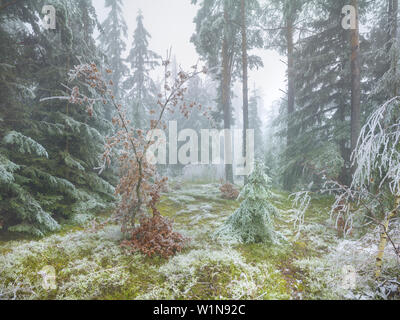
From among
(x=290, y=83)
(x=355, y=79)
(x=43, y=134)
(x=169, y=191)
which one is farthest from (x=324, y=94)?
(x=43, y=134)

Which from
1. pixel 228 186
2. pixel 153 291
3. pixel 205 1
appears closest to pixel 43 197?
pixel 153 291

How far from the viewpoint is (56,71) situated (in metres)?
6.11

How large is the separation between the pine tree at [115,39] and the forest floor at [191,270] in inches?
439

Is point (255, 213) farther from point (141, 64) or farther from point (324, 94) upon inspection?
point (141, 64)

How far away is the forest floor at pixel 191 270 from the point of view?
10.0 feet

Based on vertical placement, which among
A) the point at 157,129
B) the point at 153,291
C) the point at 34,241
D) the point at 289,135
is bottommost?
the point at 153,291

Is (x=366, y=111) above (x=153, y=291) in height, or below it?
above

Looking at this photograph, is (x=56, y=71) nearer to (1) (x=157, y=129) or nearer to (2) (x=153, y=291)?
(1) (x=157, y=129)

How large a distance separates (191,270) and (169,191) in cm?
804

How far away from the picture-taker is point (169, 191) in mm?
11422

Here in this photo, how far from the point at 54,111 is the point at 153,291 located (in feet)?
20.1

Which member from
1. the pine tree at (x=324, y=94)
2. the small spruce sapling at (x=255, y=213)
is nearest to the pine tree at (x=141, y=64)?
Answer: the pine tree at (x=324, y=94)

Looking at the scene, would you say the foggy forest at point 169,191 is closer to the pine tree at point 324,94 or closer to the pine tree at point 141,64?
the pine tree at point 324,94
